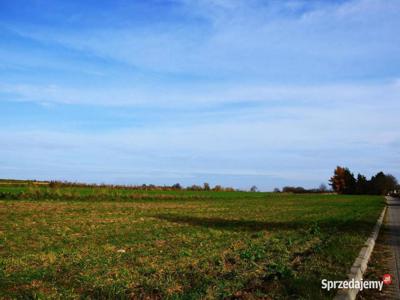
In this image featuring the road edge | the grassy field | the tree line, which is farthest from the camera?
the tree line

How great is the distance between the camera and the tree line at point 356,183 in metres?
146

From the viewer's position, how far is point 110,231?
17969 mm

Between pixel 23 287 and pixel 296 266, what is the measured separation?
5820 millimetres

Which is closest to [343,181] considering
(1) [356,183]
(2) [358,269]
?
(1) [356,183]

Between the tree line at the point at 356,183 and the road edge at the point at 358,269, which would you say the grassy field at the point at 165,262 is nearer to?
the road edge at the point at 358,269

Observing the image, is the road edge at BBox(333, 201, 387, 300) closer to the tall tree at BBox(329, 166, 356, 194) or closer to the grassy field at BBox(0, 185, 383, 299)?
the grassy field at BBox(0, 185, 383, 299)

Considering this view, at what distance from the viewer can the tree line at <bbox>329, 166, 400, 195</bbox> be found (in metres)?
146

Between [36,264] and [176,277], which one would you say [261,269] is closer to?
[176,277]

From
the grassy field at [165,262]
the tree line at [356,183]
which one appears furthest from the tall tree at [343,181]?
the grassy field at [165,262]

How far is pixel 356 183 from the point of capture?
148 meters

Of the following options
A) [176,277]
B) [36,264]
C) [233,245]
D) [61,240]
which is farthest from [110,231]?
[176,277]

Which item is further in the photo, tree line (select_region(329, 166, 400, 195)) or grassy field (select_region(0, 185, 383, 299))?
tree line (select_region(329, 166, 400, 195))

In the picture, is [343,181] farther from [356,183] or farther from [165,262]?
[165,262]

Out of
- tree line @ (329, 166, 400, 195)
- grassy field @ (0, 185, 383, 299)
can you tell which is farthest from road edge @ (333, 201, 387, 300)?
tree line @ (329, 166, 400, 195)
